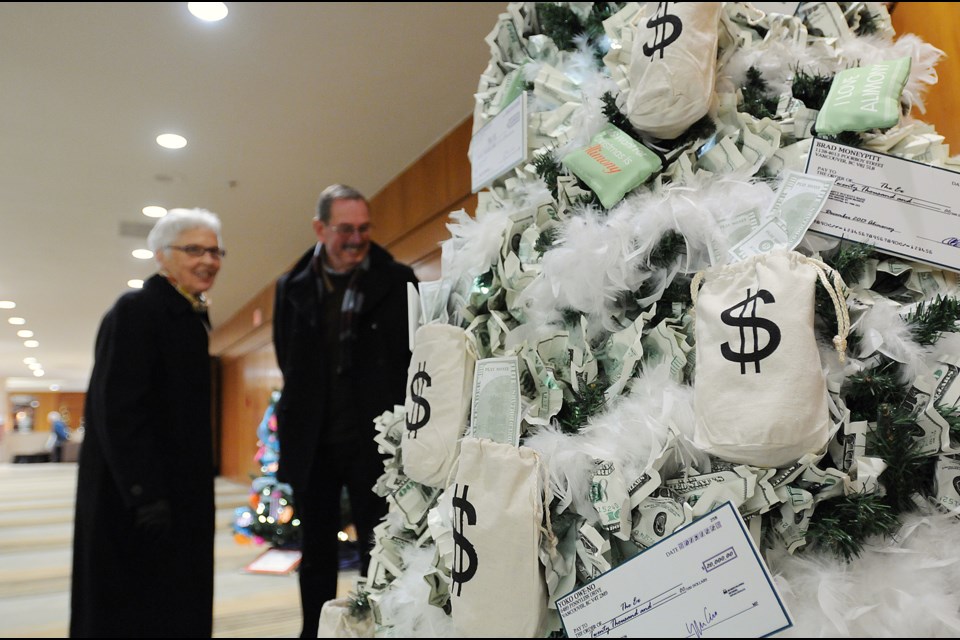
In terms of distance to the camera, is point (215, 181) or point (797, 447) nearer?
point (797, 447)

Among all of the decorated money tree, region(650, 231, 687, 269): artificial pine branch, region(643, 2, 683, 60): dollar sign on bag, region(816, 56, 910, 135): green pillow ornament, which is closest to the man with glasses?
the decorated money tree

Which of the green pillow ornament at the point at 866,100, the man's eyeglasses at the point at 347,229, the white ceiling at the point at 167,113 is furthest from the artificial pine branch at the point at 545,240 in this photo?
the white ceiling at the point at 167,113

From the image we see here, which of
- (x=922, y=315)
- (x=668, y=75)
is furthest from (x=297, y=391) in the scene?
(x=922, y=315)

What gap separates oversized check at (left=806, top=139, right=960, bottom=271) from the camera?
0.82 metres

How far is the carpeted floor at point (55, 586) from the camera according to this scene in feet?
8.12

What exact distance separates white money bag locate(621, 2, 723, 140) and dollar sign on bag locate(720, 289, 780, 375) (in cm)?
31

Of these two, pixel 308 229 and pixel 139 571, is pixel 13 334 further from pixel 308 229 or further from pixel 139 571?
pixel 308 229

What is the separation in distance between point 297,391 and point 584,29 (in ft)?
3.83

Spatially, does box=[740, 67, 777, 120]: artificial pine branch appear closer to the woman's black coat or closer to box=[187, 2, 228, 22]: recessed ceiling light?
the woman's black coat

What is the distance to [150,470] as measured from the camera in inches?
64.4

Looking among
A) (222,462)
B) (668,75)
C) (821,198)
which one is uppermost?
(668,75)

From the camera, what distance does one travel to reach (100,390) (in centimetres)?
168

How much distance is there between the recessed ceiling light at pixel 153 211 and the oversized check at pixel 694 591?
8.65 ft

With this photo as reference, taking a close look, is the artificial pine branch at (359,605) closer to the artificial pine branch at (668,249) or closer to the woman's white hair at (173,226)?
the artificial pine branch at (668,249)
